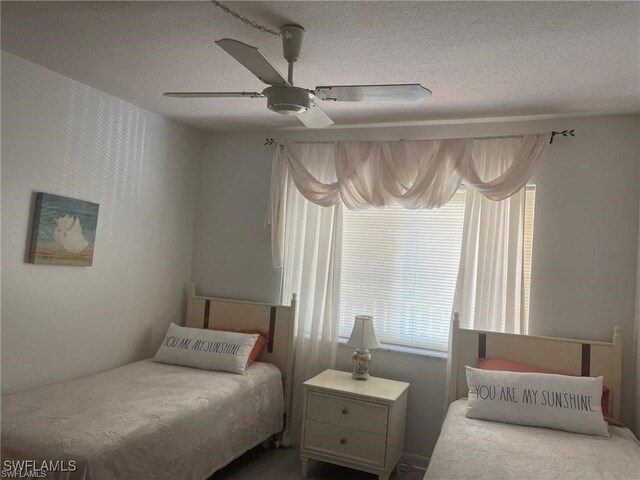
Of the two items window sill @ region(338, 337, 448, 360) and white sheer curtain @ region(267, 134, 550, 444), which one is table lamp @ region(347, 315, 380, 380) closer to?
window sill @ region(338, 337, 448, 360)

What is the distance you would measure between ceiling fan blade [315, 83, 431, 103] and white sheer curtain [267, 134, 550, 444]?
1.31m

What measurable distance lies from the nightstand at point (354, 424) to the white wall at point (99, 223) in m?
1.44

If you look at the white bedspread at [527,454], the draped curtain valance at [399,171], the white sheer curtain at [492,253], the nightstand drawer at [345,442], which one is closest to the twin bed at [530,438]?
the white bedspread at [527,454]

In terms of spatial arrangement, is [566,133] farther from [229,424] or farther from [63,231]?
[63,231]

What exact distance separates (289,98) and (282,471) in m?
2.41

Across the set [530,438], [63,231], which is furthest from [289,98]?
[530,438]

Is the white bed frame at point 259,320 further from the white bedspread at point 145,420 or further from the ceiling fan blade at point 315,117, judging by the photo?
the ceiling fan blade at point 315,117

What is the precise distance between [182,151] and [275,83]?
7.24 ft

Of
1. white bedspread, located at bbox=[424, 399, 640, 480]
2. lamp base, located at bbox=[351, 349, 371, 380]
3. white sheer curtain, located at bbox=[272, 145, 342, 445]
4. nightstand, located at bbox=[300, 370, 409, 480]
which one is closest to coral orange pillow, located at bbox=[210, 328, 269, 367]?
white sheer curtain, located at bbox=[272, 145, 342, 445]

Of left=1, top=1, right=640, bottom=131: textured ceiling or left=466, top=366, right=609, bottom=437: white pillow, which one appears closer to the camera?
left=1, top=1, right=640, bottom=131: textured ceiling

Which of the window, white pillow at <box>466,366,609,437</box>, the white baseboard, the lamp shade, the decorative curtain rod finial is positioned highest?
the decorative curtain rod finial

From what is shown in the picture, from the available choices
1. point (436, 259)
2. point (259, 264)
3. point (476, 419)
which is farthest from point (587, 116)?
point (259, 264)

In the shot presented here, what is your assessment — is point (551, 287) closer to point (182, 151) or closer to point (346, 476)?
point (346, 476)

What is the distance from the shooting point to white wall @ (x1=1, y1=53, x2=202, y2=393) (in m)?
2.79
